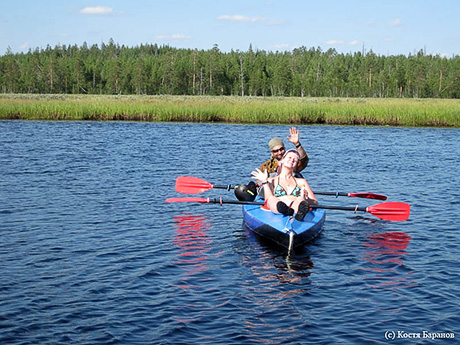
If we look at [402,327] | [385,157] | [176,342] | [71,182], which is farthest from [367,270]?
[385,157]

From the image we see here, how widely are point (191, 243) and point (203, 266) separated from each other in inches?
53.5

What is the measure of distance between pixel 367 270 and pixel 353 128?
2798 centimetres

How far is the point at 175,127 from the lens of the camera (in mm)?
35375

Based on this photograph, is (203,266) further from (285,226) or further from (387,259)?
(387,259)

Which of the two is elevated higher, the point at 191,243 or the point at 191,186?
the point at 191,186

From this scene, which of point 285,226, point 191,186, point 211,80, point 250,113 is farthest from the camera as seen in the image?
point 211,80

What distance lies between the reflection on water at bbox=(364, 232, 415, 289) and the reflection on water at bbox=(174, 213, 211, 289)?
2.49m

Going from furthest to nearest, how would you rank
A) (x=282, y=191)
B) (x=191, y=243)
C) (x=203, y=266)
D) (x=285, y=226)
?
1. (x=191, y=243)
2. (x=282, y=191)
3. (x=285, y=226)
4. (x=203, y=266)

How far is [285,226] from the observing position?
9438 mm

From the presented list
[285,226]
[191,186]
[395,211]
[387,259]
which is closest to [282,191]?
[285,226]

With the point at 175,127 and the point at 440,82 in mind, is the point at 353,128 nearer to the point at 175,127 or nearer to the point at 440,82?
the point at 175,127

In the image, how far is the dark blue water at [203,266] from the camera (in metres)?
6.68

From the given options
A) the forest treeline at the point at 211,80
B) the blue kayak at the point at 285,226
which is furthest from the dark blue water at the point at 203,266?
the forest treeline at the point at 211,80

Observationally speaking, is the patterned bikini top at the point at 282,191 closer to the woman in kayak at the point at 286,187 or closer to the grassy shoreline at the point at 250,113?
the woman in kayak at the point at 286,187
